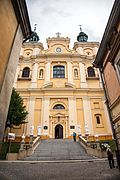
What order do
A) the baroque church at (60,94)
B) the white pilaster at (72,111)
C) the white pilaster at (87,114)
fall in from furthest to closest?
the white pilaster at (72,111), the white pilaster at (87,114), the baroque church at (60,94)

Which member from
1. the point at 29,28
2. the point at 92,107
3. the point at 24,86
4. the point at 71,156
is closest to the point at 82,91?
the point at 92,107

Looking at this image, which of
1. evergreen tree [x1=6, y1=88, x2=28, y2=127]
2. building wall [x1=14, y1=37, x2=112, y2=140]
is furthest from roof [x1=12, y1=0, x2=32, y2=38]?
building wall [x1=14, y1=37, x2=112, y2=140]

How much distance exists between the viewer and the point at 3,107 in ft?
18.2

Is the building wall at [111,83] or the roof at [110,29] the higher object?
the roof at [110,29]

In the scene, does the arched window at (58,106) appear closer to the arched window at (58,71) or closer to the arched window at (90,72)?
the arched window at (58,71)

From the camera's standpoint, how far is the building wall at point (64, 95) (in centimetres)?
2642

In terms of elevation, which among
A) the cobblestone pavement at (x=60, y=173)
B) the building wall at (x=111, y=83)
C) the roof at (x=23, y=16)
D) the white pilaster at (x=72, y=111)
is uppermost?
the white pilaster at (x=72, y=111)

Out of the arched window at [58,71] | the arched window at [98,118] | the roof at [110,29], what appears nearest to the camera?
the roof at [110,29]

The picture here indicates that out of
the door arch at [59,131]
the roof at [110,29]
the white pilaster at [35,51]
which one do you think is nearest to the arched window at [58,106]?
the door arch at [59,131]

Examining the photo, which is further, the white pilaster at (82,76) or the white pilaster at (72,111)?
the white pilaster at (82,76)

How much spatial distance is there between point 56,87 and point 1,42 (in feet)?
81.1

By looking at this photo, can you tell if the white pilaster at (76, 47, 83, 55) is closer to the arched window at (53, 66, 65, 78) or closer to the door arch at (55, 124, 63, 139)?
the arched window at (53, 66, 65, 78)

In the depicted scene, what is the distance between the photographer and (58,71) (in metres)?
33.3

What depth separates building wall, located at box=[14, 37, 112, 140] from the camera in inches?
1040
